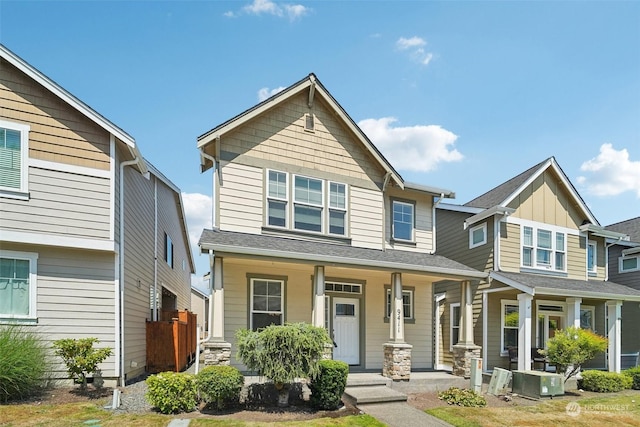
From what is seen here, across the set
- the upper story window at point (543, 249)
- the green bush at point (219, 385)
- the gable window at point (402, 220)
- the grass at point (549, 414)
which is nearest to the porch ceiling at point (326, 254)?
the gable window at point (402, 220)

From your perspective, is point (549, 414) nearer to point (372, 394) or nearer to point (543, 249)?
point (372, 394)

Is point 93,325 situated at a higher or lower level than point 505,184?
lower

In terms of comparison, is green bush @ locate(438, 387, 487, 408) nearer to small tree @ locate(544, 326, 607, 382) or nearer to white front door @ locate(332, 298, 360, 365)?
white front door @ locate(332, 298, 360, 365)

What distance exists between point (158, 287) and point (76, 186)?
6.73 metres

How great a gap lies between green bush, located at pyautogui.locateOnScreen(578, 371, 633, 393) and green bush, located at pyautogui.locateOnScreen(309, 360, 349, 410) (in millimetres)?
9573

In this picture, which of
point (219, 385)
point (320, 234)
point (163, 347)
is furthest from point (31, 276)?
point (320, 234)

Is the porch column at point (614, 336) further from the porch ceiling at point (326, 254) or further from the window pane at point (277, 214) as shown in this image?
the window pane at point (277, 214)

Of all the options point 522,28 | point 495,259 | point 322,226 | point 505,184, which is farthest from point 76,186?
point 505,184

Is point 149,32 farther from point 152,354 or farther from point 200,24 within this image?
point 152,354

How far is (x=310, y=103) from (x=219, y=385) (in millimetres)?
8728

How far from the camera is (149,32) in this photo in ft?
36.7

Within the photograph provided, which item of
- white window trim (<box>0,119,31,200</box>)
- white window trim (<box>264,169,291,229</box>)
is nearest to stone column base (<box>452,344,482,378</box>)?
white window trim (<box>264,169,291,229</box>)

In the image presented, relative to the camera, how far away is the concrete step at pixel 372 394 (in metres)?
10.2

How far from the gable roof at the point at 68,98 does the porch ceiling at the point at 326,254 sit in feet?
9.96
